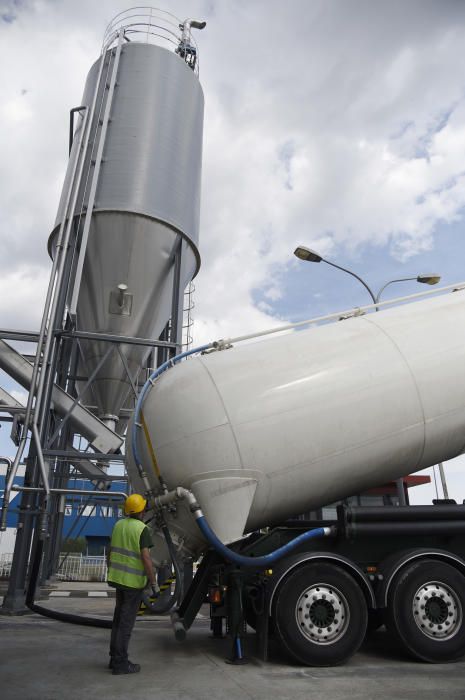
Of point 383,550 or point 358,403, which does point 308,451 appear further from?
point 383,550

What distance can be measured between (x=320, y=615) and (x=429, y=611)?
3.70 ft

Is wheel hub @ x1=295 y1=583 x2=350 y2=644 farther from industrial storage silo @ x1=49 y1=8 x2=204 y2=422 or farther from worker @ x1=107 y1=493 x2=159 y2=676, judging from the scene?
industrial storage silo @ x1=49 y1=8 x2=204 y2=422

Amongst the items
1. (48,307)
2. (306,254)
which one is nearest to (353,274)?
(306,254)

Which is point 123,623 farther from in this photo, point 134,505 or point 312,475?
point 312,475

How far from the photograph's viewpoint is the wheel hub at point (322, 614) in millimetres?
5121

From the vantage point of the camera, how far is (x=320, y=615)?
17.0 feet

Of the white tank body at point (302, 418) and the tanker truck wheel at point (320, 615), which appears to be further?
the white tank body at point (302, 418)

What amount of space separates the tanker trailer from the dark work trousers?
0.62 m

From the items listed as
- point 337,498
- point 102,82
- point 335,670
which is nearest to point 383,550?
point 337,498

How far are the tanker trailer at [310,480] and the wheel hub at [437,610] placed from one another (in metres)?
0.01

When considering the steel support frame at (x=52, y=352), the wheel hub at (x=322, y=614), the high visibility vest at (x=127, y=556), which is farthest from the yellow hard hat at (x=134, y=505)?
the steel support frame at (x=52, y=352)

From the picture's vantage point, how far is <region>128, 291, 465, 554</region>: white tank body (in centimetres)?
525

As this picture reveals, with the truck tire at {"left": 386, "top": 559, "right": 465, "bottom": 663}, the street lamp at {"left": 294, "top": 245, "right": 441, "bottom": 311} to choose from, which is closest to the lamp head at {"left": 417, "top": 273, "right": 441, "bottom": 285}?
the street lamp at {"left": 294, "top": 245, "right": 441, "bottom": 311}

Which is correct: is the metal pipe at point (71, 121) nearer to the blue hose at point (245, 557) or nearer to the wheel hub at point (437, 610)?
the blue hose at point (245, 557)
